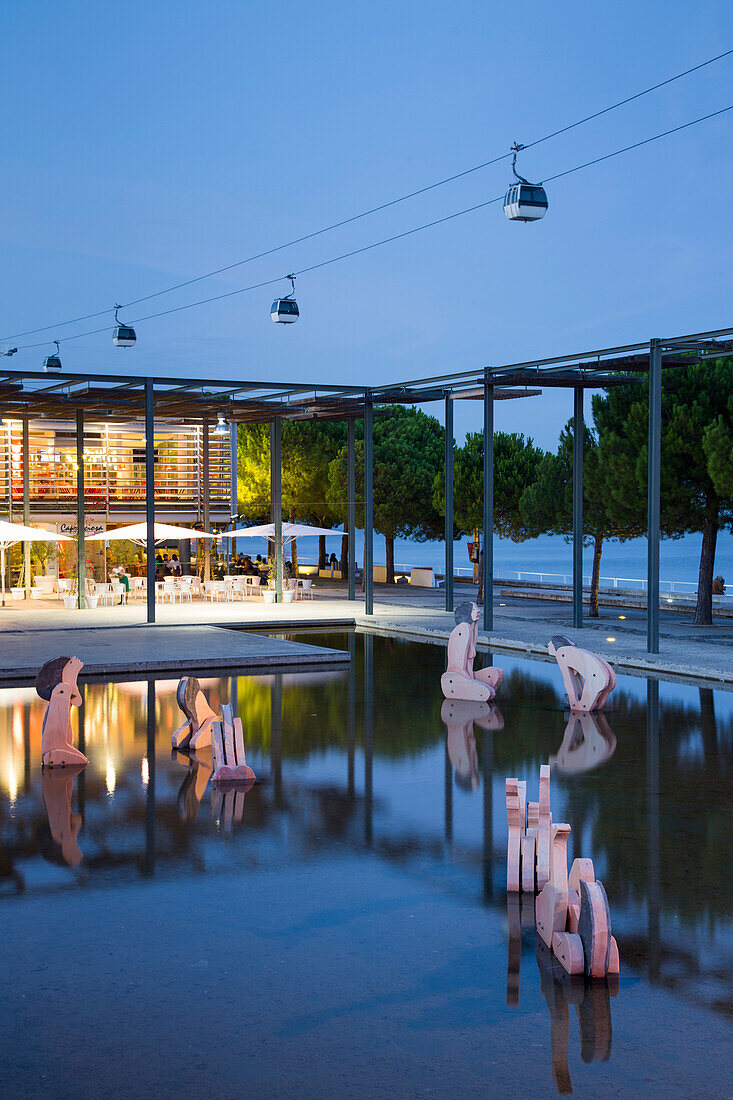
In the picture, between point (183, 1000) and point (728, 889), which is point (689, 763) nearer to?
point (728, 889)

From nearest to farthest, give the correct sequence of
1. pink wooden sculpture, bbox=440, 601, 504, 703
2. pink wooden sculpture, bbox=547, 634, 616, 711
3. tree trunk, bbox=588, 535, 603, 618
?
1. pink wooden sculpture, bbox=547, 634, 616, 711
2. pink wooden sculpture, bbox=440, 601, 504, 703
3. tree trunk, bbox=588, 535, 603, 618

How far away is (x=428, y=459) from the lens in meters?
42.3

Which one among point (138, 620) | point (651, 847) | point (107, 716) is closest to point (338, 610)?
point (138, 620)

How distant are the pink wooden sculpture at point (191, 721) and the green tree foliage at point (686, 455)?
14508mm

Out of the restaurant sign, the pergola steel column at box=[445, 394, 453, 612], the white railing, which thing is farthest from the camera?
the restaurant sign

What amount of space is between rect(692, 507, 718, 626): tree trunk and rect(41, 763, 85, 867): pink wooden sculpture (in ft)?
57.3

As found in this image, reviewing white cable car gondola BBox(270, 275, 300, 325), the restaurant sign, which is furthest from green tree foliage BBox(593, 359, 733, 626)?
the restaurant sign

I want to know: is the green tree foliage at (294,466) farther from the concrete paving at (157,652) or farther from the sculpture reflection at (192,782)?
the sculpture reflection at (192,782)

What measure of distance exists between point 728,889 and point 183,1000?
3343 millimetres

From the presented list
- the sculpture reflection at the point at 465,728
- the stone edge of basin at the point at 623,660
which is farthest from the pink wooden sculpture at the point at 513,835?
the stone edge of basin at the point at 623,660

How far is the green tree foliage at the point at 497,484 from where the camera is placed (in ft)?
126

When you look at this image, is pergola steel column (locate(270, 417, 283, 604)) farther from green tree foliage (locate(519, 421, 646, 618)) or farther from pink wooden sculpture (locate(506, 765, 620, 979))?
pink wooden sculpture (locate(506, 765, 620, 979))

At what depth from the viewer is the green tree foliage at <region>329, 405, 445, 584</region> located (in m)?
40.5

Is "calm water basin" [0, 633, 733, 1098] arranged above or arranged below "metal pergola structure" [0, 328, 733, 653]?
below
